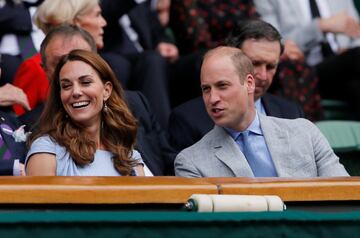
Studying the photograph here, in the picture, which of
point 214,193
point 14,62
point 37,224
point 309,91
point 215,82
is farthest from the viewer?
point 309,91

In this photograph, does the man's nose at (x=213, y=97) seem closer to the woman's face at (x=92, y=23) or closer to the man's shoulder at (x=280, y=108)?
the man's shoulder at (x=280, y=108)

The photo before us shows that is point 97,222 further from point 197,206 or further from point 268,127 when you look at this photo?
point 268,127

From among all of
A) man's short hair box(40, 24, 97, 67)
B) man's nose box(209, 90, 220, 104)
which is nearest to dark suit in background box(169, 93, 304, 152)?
man's short hair box(40, 24, 97, 67)

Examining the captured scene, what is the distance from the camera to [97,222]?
321cm

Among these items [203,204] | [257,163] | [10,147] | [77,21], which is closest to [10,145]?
[10,147]

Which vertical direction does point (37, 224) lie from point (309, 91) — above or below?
above

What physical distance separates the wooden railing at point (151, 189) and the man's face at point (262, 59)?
5.43 feet

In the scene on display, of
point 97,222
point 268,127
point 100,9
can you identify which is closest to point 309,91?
point 100,9

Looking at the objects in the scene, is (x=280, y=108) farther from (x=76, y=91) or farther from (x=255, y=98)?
(x=76, y=91)

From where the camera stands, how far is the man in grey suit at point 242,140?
4.43 m

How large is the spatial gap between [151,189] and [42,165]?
3.29 ft

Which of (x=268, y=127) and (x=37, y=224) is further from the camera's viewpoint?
(x=268, y=127)

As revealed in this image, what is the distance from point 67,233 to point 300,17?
13.3 feet

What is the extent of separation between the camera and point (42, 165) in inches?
168
